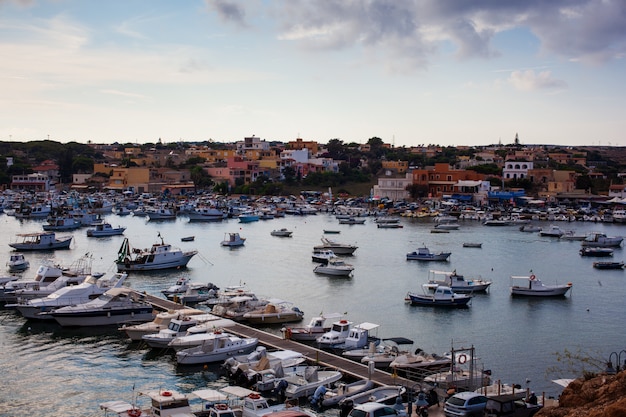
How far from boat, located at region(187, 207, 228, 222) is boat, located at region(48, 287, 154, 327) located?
31.8 meters

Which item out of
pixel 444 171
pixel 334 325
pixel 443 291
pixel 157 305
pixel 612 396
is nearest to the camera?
pixel 612 396

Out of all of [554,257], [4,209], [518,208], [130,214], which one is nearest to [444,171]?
[518,208]

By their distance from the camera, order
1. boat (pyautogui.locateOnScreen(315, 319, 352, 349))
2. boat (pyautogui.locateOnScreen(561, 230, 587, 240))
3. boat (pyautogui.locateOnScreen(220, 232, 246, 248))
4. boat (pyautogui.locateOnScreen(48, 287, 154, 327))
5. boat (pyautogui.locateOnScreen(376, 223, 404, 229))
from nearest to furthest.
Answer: boat (pyautogui.locateOnScreen(315, 319, 352, 349))
boat (pyautogui.locateOnScreen(48, 287, 154, 327))
boat (pyautogui.locateOnScreen(220, 232, 246, 248))
boat (pyautogui.locateOnScreen(561, 230, 587, 240))
boat (pyautogui.locateOnScreen(376, 223, 404, 229))

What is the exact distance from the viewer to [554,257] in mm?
32281

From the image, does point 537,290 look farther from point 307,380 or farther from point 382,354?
point 307,380

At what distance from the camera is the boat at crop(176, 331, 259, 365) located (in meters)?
14.5

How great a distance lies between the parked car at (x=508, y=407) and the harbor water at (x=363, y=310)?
2.47 metres

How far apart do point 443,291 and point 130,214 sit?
37862 millimetres

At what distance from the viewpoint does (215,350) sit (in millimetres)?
14703

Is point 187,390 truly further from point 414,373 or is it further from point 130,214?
point 130,214

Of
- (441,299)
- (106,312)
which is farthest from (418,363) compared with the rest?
(106,312)

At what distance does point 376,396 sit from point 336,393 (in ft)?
2.52

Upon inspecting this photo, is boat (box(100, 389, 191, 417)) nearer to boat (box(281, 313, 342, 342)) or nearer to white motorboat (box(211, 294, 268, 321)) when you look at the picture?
boat (box(281, 313, 342, 342))

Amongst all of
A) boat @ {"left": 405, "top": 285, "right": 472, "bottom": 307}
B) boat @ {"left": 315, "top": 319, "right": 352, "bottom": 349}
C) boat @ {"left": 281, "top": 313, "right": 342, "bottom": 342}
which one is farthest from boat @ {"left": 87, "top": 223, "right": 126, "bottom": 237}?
boat @ {"left": 315, "top": 319, "right": 352, "bottom": 349}
